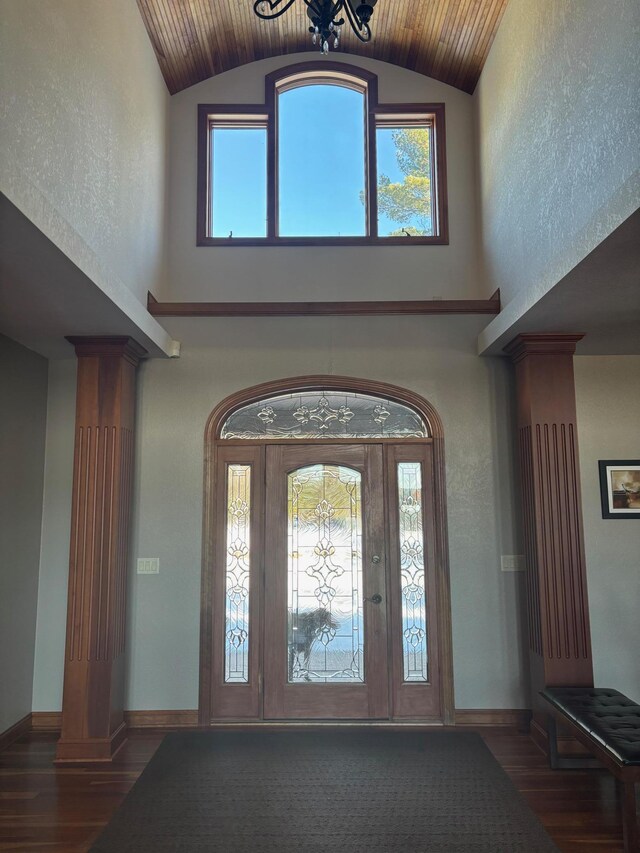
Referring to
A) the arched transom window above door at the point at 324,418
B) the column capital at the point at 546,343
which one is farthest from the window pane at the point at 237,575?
the column capital at the point at 546,343

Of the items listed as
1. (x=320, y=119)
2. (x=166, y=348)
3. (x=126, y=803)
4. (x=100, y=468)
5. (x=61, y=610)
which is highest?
(x=320, y=119)

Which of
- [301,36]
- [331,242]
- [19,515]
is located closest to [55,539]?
[19,515]

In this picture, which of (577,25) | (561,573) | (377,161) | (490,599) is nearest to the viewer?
(577,25)

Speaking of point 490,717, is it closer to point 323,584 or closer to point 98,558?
point 323,584

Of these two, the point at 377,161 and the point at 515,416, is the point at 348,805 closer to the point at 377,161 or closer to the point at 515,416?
the point at 515,416

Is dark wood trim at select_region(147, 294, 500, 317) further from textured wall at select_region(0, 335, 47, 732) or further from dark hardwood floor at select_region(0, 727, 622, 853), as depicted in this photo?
dark hardwood floor at select_region(0, 727, 622, 853)

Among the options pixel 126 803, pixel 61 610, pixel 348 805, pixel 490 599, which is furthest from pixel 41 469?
pixel 490 599

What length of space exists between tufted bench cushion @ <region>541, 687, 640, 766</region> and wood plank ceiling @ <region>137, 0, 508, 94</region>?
184 inches

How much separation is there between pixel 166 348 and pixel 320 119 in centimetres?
247

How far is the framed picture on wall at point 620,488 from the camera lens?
458 centimetres

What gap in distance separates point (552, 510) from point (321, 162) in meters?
3.42

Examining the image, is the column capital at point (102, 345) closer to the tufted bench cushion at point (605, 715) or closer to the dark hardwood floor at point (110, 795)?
the dark hardwood floor at point (110, 795)

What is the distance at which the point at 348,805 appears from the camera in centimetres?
329

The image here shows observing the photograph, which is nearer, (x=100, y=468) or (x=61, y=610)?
(x=100, y=468)
